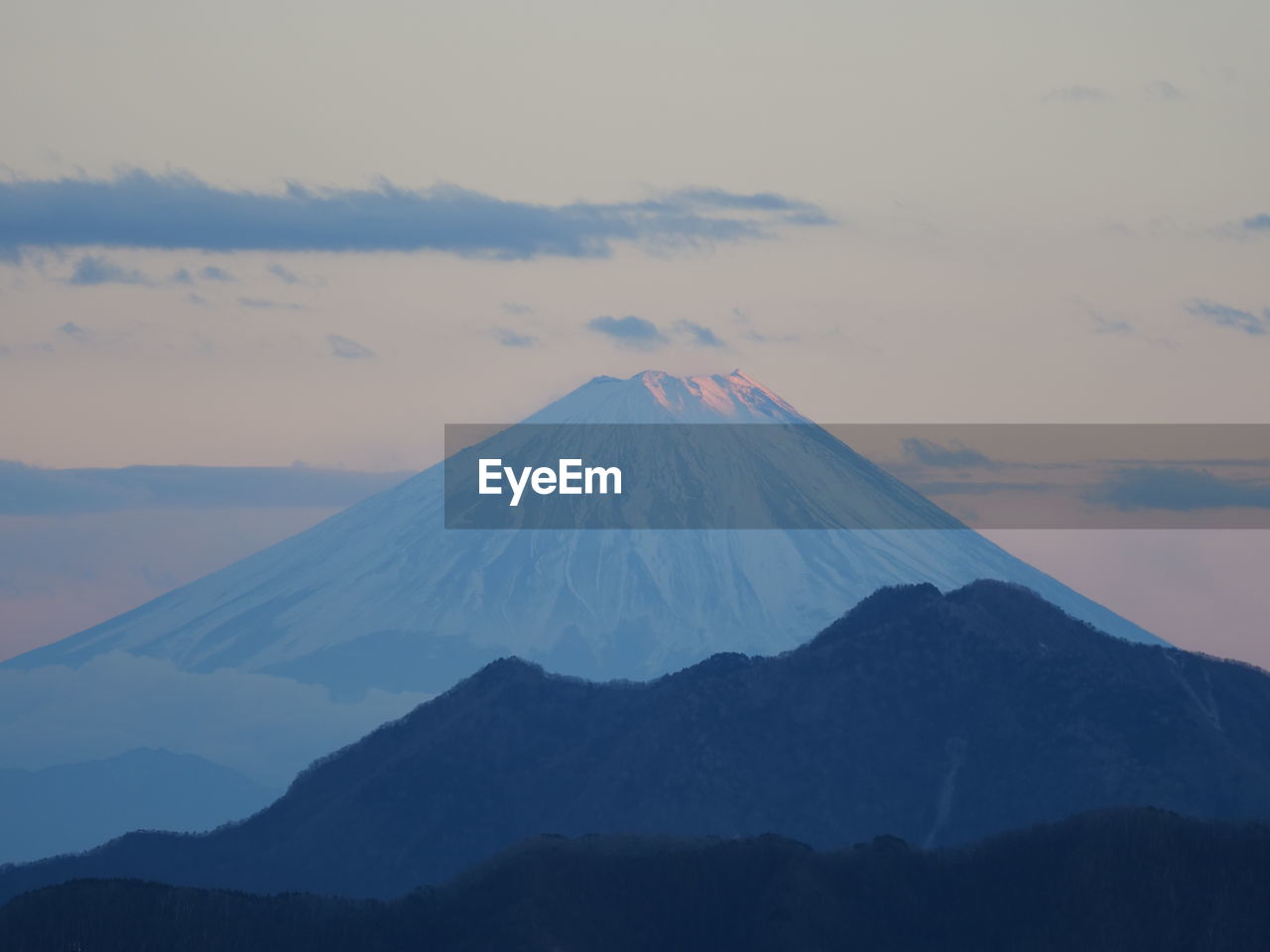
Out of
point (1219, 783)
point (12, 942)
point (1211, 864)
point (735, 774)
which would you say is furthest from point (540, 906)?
point (1219, 783)

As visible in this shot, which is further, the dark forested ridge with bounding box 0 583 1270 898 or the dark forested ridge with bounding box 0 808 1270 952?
the dark forested ridge with bounding box 0 583 1270 898

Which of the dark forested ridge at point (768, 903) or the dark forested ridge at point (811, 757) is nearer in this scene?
the dark forested ridge at point (768, 903)

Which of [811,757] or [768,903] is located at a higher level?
[768,903]

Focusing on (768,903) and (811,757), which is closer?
(768,903)

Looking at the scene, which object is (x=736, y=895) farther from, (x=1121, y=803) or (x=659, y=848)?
(x=1121, y=803)

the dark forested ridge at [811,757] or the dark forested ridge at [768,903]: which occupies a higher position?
the dark forested ridge at [768,903]

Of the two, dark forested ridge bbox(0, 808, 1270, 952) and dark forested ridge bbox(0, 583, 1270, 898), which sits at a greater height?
dark forested ridge bbox(0, 808, 1270, 952)
